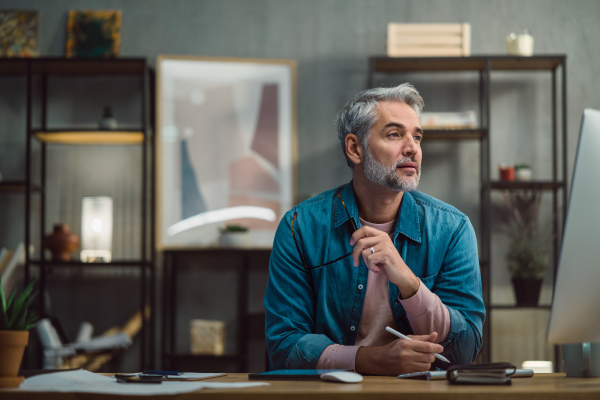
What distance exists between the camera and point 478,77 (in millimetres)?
3963

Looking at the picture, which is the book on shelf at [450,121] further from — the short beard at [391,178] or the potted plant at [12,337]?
the potted plant at [12,337]

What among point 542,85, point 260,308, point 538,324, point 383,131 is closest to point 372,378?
point 383,131

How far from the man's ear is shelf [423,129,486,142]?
1651 mm

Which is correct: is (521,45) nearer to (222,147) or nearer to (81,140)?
(222,147)

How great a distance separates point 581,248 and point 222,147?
9.91ft

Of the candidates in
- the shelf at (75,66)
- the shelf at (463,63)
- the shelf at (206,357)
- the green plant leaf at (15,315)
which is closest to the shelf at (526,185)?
the shelf at (463,63)

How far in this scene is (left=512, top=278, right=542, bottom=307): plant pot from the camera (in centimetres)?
358

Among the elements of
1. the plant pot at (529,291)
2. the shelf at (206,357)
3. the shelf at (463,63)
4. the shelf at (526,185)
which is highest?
the shelf at (463,63)

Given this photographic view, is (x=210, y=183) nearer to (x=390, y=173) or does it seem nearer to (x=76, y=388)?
(x=390, y=173)

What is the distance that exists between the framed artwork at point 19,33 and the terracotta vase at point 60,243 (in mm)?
1093

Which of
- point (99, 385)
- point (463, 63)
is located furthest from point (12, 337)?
point (463, 63)

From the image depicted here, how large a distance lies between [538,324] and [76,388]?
10.9 ft

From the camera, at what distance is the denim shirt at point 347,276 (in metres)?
1.69

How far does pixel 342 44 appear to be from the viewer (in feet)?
13.1
